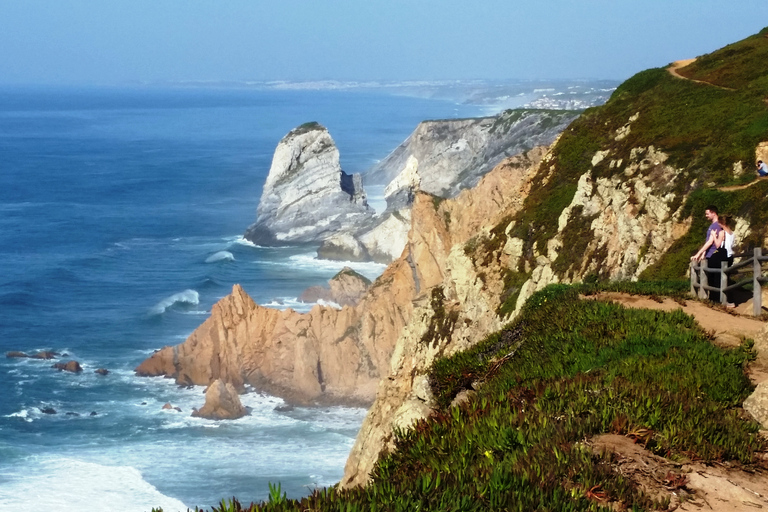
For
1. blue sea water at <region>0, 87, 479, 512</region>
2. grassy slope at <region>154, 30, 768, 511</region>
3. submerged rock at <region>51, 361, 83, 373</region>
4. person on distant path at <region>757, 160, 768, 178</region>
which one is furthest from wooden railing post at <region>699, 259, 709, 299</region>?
submerged rock at <region>51, 361, 83, 373</region>

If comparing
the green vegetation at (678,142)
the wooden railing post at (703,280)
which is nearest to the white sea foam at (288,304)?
the green vegetation at (678,142)

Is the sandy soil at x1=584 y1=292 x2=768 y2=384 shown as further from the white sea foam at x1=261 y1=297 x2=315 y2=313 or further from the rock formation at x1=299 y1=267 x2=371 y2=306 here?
the white sea foam at x1=261 y1=297 x2=315 y2=313

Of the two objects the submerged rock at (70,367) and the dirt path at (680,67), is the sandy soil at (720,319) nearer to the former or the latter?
the dirt path at (680,67)

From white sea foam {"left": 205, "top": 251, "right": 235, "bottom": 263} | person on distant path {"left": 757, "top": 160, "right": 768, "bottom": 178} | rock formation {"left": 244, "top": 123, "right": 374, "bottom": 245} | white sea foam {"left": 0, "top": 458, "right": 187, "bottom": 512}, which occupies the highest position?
person on distant path {"left": 757, "top": 160, "right": 768, "bottom": 178}

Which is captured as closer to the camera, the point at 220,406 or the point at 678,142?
the point at 678,142

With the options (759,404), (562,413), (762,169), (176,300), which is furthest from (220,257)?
(759,404)

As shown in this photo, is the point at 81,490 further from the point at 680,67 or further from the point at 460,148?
the point at 460,148
